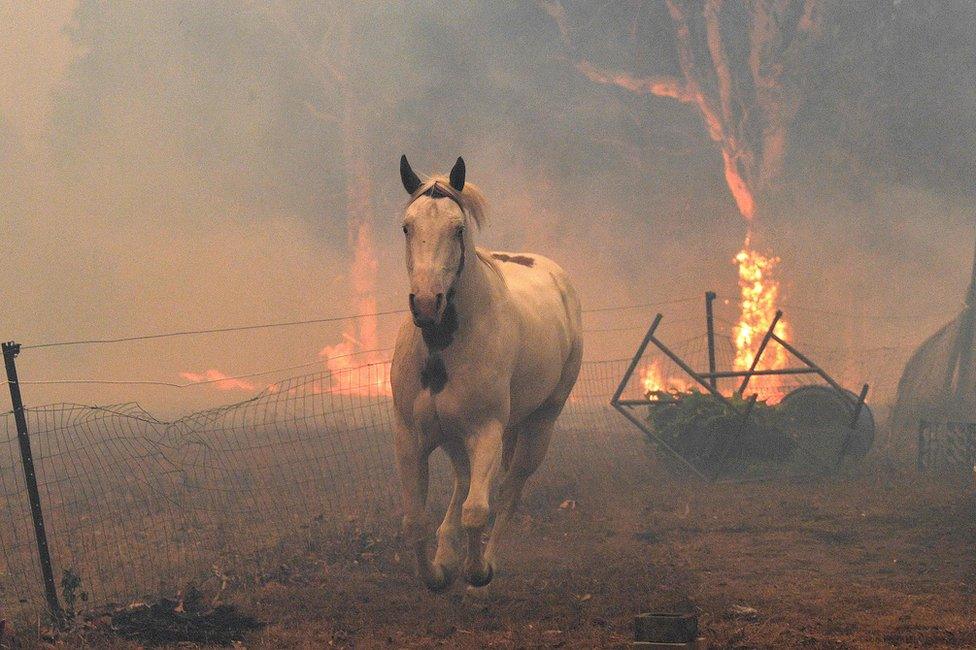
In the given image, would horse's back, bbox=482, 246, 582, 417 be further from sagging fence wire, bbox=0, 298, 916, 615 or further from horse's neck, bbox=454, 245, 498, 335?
sagging fence wire, bbox=0, 298, 916, 615

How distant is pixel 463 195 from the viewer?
7824 millimetres

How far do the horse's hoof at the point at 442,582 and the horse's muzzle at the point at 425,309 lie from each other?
229 centimetres

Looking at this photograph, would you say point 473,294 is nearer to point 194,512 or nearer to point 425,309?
point 425,309

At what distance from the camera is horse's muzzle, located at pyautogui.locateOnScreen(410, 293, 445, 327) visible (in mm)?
7008

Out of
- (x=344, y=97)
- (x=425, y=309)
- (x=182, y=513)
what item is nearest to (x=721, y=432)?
(x=182, y=513)

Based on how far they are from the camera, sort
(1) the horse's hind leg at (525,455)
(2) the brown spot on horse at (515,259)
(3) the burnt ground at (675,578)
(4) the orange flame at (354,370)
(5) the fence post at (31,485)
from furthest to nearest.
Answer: (4) the orange flame at (354,370), (2) the brown spot on horse at (515,259), (1) the horse's hind leg at (525,455), (5) the fence post at (31,485), (3) the burnt ground at (675,578)

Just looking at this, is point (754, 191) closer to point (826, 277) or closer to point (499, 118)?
point (826, 277)

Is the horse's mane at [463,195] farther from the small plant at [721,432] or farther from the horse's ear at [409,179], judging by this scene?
the small plant at [721,432]

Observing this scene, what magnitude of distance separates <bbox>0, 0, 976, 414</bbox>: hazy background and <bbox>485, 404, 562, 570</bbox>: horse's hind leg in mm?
20376

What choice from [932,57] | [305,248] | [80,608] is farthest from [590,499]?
[932,57]

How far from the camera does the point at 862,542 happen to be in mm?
11195

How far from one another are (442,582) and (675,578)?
2.31 meters

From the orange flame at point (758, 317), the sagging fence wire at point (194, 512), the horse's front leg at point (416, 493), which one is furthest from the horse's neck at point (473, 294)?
the orange flame at point (758, 317)

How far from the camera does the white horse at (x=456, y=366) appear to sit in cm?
737
